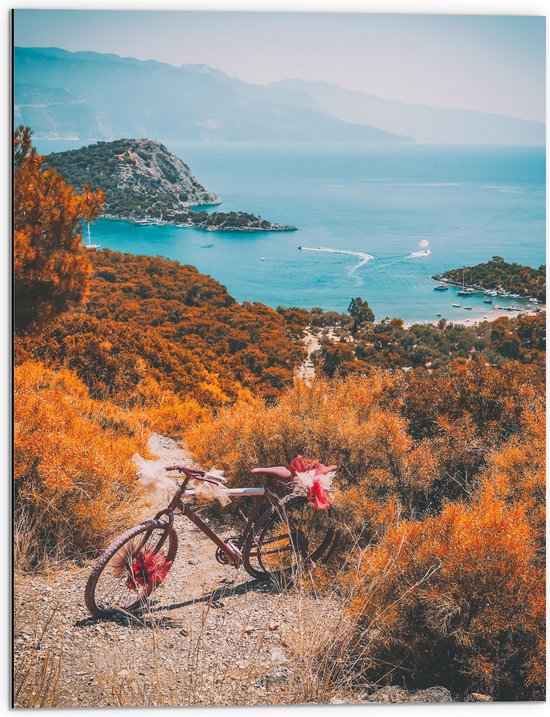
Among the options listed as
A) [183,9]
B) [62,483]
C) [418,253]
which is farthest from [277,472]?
[183,9]

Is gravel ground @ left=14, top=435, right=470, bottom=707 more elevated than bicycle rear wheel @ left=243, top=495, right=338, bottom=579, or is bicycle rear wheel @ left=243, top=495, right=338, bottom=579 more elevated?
bicycle rear wheel @ left=243, top=495, right=338, bottom=579

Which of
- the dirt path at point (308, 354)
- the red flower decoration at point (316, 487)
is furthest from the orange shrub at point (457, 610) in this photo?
the dirt path at point (308, 354)

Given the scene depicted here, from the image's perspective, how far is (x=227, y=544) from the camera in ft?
9.51

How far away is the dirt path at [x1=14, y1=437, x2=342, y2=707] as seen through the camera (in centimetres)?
255

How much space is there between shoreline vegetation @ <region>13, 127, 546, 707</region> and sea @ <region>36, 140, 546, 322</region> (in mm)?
138

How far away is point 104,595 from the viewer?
268cm

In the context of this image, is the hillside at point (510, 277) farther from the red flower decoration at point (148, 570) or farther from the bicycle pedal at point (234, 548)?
the red flower decoration at point (148, 570)

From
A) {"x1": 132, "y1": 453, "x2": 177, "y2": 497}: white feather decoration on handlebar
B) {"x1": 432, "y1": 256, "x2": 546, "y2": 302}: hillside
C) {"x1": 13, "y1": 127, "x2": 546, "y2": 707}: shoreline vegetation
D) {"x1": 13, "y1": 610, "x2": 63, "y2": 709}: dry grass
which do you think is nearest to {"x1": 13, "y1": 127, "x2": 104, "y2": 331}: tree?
{"x1": 13, "y1": 127, "x2": 546, "y2": 707}: shoreline vegetation

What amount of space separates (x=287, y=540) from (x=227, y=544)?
31cm

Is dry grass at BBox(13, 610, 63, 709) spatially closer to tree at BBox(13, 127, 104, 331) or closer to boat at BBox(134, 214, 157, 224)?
tree at BBox(13, 127, 104, 331)

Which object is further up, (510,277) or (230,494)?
(510,277)

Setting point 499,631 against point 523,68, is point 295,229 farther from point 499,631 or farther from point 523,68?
point 499,631

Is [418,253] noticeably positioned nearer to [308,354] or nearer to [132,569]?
[308,354]

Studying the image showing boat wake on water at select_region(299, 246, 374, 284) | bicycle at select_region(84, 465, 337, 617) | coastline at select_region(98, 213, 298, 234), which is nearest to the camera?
bicycle at select_region(84, 465, 337, 617)
